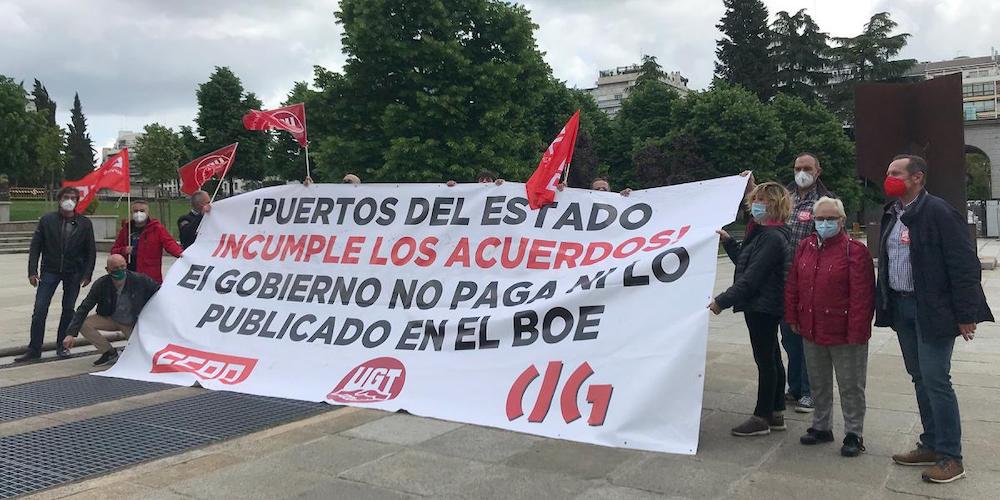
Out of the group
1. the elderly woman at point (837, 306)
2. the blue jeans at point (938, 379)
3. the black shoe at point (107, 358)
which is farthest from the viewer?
the black shoe at point (107, 358)

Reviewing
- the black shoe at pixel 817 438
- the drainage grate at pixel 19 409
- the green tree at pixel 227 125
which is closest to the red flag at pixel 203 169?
the drainage grate at pixel 19 409

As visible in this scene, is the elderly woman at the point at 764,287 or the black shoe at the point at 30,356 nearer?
the elderly woman at the point at 764,287

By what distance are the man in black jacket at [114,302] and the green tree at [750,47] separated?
198ft

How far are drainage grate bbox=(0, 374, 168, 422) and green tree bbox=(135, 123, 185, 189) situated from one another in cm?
3967

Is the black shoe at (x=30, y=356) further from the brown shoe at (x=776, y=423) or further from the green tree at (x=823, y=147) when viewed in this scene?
the green tree at (x=823, y=147)

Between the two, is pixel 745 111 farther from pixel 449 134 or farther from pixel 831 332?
pixel 831 332

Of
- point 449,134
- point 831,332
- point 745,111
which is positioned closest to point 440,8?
point 449,134

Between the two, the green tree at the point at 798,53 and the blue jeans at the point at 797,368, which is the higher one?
the green tree at the point at 798,53

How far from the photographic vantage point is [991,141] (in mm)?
49094

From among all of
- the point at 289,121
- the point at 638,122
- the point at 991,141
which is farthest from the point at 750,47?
the point at 289,121

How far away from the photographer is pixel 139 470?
457 cm

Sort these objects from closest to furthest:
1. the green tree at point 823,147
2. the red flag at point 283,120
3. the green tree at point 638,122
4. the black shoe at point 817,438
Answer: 1. the black shoe at point 817,438
2. the red flag at point 283,120
3. the green tree at point 823,147
4. the green tree at point 638,122

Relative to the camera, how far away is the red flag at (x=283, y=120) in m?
9.15

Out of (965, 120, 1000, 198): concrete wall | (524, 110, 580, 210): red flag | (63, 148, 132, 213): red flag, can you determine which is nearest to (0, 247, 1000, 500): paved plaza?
(524, 110, 580, 210): red flag
